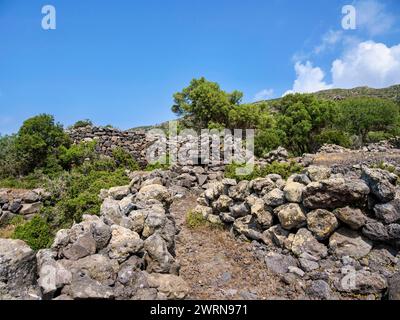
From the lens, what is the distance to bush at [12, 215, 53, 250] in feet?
19.4

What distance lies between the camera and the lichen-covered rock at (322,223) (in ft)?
16.2

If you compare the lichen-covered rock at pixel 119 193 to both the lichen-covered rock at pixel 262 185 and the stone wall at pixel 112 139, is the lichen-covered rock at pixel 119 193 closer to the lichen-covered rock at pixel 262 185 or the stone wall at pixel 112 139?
the lichen-covered rock at pixel 262 185

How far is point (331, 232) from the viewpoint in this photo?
16.4 feet

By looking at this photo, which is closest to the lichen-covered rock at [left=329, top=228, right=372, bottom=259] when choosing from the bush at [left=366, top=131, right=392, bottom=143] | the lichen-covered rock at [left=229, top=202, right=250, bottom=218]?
the lichen-covered rock at [left=229, top=202, right=250, bottom=218]

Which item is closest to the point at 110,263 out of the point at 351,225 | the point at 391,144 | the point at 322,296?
the point at 322,296

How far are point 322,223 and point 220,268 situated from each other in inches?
74.6

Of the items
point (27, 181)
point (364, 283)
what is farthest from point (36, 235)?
point (27, 181)

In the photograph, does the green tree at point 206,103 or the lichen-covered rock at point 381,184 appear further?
the green tree at point 206,103

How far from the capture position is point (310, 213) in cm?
516

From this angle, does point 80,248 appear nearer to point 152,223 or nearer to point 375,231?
point 152,223

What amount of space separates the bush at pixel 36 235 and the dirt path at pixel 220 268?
277 cm

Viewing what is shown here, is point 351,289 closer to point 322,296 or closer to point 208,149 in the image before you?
point 322,296

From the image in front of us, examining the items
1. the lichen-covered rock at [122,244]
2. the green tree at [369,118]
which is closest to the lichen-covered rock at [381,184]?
the lichen-covered rock at [122,244]

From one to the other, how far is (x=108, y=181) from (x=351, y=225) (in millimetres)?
7323
